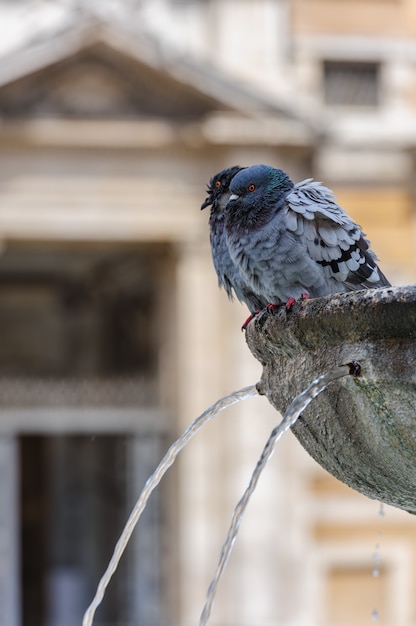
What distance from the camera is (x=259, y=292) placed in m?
4.38

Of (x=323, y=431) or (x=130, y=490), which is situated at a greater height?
(x=130, y=490)

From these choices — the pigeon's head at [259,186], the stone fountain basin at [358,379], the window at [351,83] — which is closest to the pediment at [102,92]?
the window at [351,83]

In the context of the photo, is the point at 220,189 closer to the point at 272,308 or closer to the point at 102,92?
the point at 272,308

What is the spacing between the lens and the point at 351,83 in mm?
13898

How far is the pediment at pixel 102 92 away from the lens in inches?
487

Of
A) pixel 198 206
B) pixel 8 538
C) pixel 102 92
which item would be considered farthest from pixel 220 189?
pixel 8 538

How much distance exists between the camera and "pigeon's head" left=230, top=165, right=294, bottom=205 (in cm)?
426

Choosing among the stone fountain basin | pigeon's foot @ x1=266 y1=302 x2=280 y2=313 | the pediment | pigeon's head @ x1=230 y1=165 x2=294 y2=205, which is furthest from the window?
the stone fountain basin

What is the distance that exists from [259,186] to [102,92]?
8.66 metres

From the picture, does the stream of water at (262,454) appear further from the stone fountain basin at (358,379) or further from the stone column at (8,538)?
the stone column at (8,538)

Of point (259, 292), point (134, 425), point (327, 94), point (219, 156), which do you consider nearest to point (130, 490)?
point (134, 425)

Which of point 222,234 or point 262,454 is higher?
point 222,234

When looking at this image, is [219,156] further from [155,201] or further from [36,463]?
[36,463]

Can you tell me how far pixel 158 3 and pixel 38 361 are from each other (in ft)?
23.1
